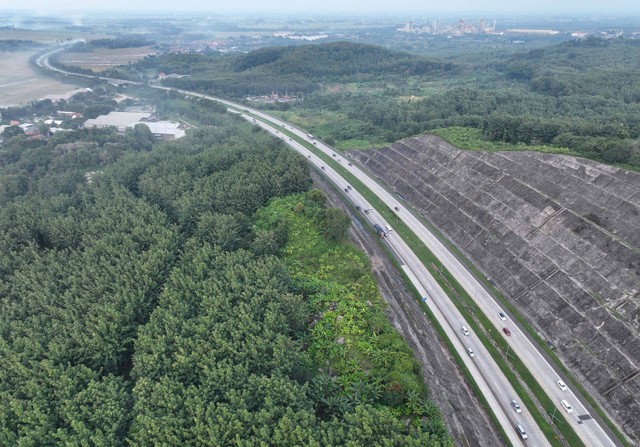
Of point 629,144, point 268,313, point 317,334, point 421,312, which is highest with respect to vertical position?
point 629,144

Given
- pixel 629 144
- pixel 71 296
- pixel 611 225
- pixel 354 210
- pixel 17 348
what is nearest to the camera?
pixel 17 348

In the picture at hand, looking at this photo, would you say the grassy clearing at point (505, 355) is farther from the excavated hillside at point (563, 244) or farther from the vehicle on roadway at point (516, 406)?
the excavated hillside at point (563, 244)

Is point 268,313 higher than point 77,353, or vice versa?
point 268,313

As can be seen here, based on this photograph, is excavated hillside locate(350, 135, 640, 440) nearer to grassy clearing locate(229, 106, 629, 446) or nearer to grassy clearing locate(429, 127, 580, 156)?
grassy clearing locate(229, 106, 629, 446)

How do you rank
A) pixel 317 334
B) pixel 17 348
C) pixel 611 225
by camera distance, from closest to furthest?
1. pixel 17 348
2. pixel 317 334
3. pixel 611 225

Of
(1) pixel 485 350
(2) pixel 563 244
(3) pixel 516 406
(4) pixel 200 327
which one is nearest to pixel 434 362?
(1) pixel 485 350

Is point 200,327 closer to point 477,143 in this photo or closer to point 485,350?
point 485,350

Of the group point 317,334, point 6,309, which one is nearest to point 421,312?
point 317,334

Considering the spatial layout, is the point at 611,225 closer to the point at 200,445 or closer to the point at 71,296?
the point at 200,445

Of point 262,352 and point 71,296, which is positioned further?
point 71,296
